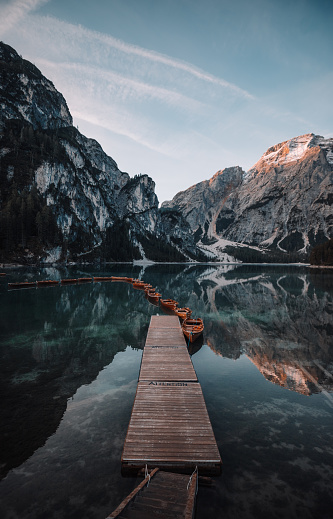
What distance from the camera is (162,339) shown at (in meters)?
26.9

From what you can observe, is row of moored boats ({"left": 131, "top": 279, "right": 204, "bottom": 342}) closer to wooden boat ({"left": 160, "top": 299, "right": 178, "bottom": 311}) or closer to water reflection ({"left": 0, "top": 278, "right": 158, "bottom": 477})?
wooden boat ({"left": 160, "top": 299, "right": 178, "bottom": 311})

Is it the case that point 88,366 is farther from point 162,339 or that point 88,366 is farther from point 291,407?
point 291,407

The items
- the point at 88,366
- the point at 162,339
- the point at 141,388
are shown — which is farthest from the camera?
the point at 162,339

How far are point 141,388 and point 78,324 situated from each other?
23.5 m

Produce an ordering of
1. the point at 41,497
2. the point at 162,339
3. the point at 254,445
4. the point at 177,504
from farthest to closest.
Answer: the point at 162,339
the point at 254,445
the point at 41,497
the point at 177,504

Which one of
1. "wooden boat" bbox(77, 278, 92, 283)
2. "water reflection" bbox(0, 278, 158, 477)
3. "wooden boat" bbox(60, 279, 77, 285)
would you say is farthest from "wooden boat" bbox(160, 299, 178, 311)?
"wooden boat" bbox(77, 278, 92, 283)

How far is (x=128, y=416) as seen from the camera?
15117 mm

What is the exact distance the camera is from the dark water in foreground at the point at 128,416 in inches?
386

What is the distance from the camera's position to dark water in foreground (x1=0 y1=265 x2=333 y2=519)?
9.81 m

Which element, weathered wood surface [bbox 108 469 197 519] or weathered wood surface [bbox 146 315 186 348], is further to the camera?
weathered wood surface [bbox 146 315 186 348]

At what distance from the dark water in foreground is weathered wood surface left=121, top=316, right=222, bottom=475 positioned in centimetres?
105

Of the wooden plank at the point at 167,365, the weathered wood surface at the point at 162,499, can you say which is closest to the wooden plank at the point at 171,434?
the weathered wood surface at the point at 162,499

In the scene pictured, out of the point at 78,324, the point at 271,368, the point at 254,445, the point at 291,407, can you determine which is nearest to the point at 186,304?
the point at 78,324

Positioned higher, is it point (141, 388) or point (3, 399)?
point (141, 388)
